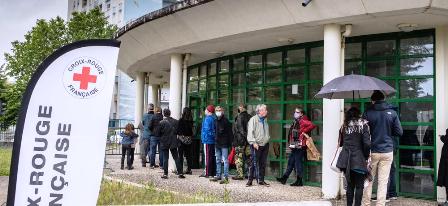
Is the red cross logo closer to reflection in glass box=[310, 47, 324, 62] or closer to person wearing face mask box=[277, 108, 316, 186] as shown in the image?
person wearing face mask box=[277, 108, 316, 186]

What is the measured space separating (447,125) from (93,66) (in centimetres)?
753

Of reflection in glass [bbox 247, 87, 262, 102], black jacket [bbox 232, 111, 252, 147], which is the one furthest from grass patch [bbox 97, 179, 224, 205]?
reflection in glass [bbox 247, 87, 262, 102]

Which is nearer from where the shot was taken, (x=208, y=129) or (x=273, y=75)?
(x=208, y=129)

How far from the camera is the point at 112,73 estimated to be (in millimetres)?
4402

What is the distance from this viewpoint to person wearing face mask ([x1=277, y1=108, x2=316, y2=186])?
10641 millimetres

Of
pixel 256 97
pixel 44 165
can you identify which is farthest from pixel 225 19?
pixel 44 165

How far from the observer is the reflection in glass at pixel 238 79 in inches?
508

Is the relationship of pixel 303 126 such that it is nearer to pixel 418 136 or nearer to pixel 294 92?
pixel 294 92

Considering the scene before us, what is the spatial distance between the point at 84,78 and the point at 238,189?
623 cm

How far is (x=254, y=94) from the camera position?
12547mm

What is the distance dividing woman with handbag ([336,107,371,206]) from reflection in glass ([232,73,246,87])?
567 centimetres

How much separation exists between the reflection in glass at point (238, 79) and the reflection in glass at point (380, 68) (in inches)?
140

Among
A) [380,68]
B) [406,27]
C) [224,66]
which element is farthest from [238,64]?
[406,27]

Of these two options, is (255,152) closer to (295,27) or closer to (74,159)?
(295,27)
